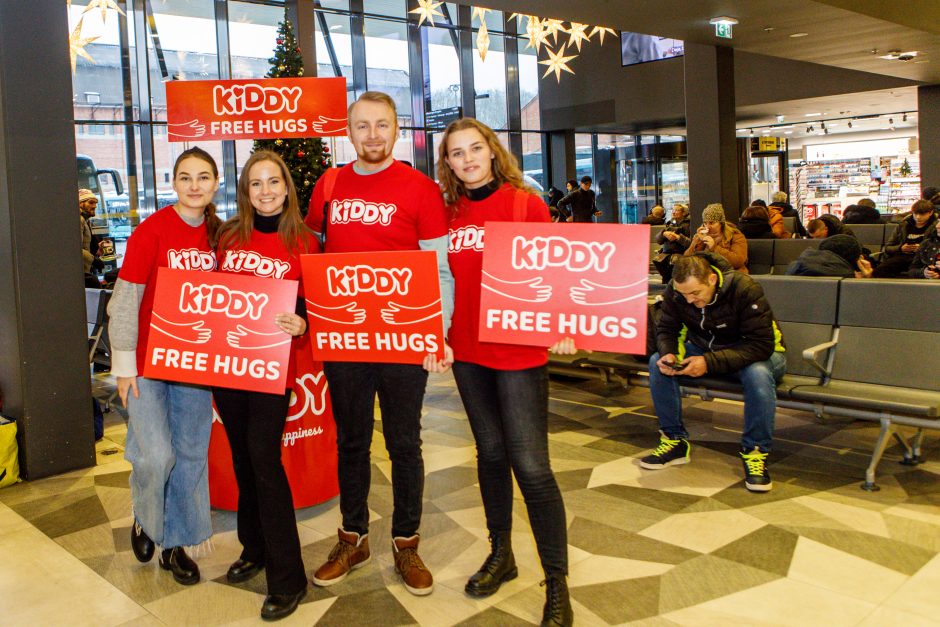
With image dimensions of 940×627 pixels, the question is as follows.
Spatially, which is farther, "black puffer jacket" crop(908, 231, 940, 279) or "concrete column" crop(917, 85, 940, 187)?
Answer: "concrete column" crop(917, 85, 940, 187)

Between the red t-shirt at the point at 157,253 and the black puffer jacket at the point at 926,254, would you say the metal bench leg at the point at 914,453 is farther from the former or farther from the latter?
the red t-shirt at the point at 157,253

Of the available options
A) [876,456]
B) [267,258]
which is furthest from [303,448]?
[876,456]

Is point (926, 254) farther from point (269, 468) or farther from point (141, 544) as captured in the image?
point (141, 544)

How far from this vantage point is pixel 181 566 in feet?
10.4

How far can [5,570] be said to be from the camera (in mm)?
3340

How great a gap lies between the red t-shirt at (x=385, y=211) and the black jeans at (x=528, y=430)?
475 millimetres

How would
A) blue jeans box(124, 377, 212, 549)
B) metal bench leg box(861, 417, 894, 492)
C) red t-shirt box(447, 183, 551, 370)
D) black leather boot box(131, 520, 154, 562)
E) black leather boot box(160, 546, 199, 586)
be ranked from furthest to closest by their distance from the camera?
metal bench leg box(861, 417, 894, 492) < black leather boot box(131, 520, 154, 562) < black leather boot box(160, 546, 199, 586) < blue jeans box(124, 377, 212, 549) < red t-shirt box(447, 183, 551, 370)

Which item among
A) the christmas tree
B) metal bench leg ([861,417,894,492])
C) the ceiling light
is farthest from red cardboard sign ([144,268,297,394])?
the ceiling light

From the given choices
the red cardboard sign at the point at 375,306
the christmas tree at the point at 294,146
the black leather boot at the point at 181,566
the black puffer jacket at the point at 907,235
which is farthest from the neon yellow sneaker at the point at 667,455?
the black puffer jacket at the point at 907,235

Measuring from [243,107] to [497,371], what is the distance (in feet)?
7.93

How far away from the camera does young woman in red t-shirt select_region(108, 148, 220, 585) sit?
2.88 m

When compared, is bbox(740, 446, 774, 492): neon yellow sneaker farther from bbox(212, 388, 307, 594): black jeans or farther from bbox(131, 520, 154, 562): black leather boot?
bbox(131, 520, 154, 562): black leather boot

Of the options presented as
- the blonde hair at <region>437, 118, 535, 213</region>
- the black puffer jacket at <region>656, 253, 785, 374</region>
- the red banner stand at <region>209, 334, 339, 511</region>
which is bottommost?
the red banner stand at <region>209, 334, 339, 511</region>

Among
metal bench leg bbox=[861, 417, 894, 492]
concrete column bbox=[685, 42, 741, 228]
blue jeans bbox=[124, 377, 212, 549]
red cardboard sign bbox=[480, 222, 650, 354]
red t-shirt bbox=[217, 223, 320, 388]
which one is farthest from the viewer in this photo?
concrete column bbox=[685, 42, 741, 228]
